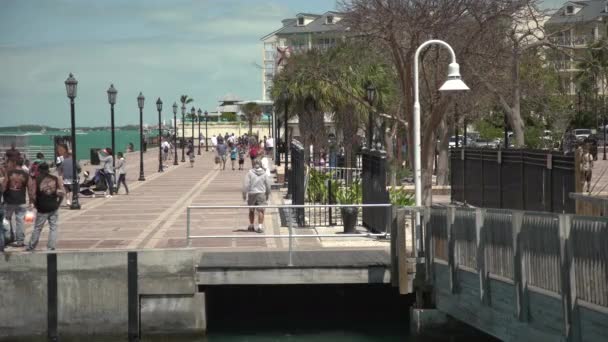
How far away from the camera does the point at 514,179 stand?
24.0m

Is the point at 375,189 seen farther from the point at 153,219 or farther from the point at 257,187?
the point at 153,219

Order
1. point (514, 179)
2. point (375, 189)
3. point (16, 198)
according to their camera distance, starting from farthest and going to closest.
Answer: point (514, 179) → point (375, 189) → point (16, 198)

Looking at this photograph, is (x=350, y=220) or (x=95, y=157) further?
(x=95, y=157)

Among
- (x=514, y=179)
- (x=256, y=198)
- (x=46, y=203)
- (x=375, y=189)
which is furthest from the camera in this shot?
(x=514, y=179)

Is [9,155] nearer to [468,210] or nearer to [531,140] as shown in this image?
[468,210]

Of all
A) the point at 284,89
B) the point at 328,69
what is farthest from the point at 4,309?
the point at 284,89

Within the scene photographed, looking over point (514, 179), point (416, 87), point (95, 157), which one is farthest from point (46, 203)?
point (95, 157)

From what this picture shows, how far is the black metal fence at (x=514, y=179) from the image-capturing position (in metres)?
20.5

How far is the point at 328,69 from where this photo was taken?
3912cm

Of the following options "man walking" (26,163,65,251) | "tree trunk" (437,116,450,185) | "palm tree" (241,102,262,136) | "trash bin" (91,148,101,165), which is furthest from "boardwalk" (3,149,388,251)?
"palm tree" (241,102,262,136)

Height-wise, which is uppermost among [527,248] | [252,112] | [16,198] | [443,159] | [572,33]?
[572,33]

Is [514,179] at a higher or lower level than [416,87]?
lower

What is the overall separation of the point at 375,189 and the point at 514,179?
149 inches

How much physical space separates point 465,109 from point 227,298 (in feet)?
76.0
